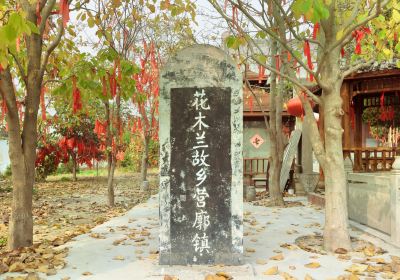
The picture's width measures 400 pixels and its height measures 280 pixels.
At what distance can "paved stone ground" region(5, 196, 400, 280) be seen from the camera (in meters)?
5.20

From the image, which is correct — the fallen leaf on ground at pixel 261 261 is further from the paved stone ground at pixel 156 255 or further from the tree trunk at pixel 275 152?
the tree trunk at pixel 275 152

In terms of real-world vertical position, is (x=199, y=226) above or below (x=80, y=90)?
below

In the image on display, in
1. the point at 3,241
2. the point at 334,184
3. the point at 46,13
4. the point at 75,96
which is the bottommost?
the point at 3,241

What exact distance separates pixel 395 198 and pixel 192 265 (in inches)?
136

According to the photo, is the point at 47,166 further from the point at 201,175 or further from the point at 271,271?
the point at 271,271

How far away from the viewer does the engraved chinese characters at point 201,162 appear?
5.55 metres

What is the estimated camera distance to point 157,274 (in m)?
5.13

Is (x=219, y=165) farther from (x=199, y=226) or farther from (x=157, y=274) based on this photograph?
(x=157, y=274)

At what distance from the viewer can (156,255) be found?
6.16m

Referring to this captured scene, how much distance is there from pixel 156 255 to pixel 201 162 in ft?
5.34

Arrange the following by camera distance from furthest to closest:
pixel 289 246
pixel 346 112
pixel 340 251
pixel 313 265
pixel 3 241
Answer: pixel 346 112 → pixel 3 241 → pixel 289 246 → pixel 340 251 → pixel 313 265

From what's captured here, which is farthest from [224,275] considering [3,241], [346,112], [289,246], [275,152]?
[346,112]

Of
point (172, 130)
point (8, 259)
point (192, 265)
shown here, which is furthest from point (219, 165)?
point (8, 259)

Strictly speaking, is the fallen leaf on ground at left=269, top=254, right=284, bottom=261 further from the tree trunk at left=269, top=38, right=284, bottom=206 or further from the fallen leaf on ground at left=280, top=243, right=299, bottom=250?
the tree trunk at left=269, top=38, right=284, bottom=206
